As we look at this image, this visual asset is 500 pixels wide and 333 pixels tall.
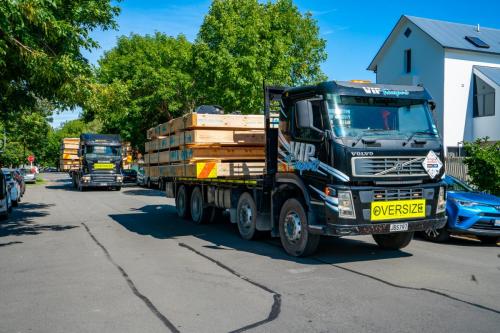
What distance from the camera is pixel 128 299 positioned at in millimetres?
5961

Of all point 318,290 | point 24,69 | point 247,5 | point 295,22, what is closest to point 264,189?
point 318,290

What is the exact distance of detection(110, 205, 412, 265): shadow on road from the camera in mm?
8562

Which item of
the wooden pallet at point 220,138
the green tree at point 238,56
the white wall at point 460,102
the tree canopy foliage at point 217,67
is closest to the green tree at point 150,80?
the tree canopy foliage at point 217,67

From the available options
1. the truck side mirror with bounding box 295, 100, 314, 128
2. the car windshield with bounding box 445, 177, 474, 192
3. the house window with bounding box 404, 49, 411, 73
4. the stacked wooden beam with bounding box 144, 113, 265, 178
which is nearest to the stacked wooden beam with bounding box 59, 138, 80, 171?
the house window with bounding box 404, 49, 411, 73

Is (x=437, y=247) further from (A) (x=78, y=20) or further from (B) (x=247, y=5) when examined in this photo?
(B) (x=247, y=5)

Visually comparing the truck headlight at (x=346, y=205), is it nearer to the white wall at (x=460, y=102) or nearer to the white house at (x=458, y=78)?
the white house at (x=458, y=78)

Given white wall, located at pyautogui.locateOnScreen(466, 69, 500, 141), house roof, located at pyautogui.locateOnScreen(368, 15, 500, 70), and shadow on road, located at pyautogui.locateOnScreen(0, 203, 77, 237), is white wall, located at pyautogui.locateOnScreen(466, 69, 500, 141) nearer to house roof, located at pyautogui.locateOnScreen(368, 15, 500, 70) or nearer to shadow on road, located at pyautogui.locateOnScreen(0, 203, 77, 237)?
house roof, located at pyautogui.locateOnScreen(368, 15, 500, 70)

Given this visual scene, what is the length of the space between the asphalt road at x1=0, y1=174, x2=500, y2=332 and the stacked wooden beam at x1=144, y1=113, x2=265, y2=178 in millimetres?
1493

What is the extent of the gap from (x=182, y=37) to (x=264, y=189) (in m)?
33.2

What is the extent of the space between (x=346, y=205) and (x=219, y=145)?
4585 millimetres

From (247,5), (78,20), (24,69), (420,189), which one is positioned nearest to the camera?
(420,189)

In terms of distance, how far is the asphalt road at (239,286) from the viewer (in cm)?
507

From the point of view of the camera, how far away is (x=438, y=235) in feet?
32.7

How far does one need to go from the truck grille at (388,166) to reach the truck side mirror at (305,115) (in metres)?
0.92
